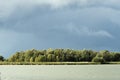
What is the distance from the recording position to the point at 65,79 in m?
44.1

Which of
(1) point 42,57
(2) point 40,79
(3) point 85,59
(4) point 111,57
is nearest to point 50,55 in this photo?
(1) point 42,57

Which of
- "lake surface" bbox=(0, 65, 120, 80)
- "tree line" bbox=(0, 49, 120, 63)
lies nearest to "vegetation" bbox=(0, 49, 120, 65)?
"tree line" bbox=(0, 49, 120, 63)

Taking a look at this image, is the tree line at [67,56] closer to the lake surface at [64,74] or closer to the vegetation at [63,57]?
the vegetation at [63,57]

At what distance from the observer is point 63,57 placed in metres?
101

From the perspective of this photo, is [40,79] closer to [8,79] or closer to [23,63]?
[8,79]

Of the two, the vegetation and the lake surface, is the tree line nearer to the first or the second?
the vegetation

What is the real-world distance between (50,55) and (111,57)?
50.4 feet

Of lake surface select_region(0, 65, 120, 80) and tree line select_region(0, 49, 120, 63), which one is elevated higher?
tree line select_region(0, 49, 120, 63)

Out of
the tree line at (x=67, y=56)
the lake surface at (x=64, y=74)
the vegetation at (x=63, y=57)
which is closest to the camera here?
the lake surface at (x=64, y=74)

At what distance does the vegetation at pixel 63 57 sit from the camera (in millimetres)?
98062

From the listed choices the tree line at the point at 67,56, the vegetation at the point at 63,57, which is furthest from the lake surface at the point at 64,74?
the tree line at the point at 67,56

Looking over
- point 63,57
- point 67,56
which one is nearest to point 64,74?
point 67,56

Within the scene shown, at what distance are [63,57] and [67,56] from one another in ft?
3.59

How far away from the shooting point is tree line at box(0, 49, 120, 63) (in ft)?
322
